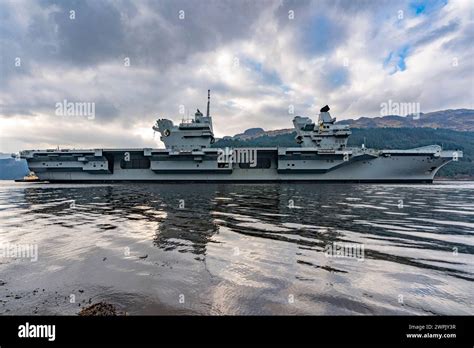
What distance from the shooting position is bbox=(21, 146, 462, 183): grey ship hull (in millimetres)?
35781

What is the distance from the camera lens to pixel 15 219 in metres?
10.1

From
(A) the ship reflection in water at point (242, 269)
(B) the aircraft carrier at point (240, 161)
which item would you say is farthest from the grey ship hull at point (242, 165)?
(A) the ship reflection in water at point (242, 269)

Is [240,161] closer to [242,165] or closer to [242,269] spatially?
[242,165]

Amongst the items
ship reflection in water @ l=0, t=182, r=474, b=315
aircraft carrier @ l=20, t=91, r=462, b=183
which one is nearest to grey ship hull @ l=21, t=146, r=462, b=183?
aircraft carrier @ l=20, t=91, r=462, b=183

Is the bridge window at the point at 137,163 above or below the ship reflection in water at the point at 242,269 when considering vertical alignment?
above

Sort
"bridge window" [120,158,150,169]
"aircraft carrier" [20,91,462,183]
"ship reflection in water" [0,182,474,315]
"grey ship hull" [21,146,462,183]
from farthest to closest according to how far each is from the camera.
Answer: "bridge window" [120,158,150,169]
"aircraft carrier" [20,91,462,183]
"grey ship hull" [21,146,462,183]
"ship reflection in water" [0,182,474,315]

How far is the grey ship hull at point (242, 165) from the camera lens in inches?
1409

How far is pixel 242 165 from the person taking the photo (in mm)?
39719

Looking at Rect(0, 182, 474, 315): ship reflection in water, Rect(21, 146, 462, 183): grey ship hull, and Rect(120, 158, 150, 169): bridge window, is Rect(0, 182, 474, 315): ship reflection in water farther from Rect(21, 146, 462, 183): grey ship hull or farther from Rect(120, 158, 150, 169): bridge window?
Rect(120, 158, 150, 169): bridge window

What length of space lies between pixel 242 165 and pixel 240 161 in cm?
106

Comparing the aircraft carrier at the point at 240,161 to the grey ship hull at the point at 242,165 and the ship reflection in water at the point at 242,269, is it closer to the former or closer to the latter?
the grey ship hull at the point at 242,165
